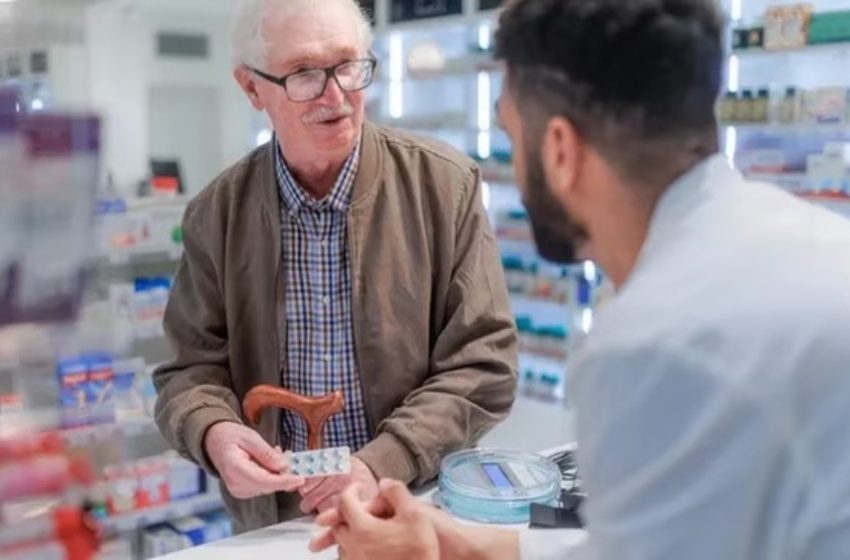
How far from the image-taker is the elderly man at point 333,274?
5.86 ft

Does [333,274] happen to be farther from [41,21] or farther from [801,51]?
[801,51]

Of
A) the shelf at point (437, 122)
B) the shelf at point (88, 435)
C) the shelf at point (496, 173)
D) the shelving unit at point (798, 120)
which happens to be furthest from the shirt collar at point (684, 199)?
the shelf at point (437, 122)

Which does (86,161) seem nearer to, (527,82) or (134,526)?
(527,82)

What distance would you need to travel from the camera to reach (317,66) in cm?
178

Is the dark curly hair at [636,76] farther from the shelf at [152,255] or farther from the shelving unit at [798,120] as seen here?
the shelving unit at [798,120]

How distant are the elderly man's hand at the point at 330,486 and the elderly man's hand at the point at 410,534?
27 cm

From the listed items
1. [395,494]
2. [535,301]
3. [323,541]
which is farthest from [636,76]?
[535,301]

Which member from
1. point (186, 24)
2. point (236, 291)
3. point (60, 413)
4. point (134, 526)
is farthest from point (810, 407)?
point (186, 24)

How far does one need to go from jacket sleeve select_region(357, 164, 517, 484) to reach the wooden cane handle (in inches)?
3.8

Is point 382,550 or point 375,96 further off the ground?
point 375,96

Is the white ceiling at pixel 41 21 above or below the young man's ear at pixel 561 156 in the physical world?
above

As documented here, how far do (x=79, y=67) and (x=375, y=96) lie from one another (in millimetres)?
6869

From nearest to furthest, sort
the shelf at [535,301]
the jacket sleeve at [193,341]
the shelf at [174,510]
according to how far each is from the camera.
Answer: the jacket sleeve at [193,341] → the shelf at [174,510] → the shelf at [535,301]

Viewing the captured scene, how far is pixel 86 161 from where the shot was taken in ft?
2.29
